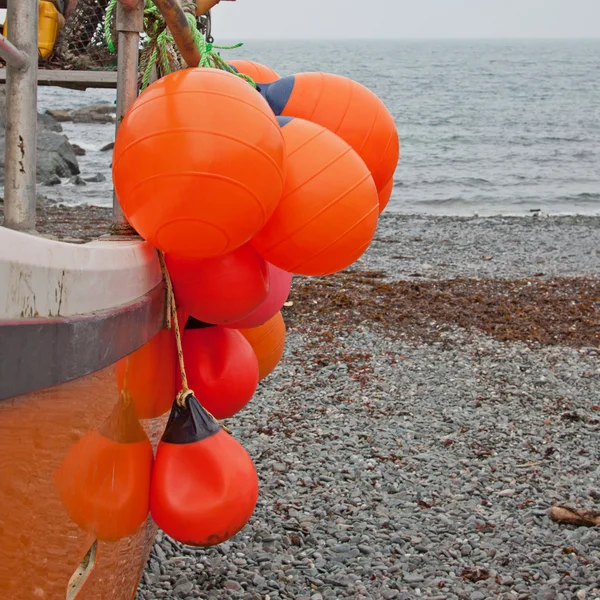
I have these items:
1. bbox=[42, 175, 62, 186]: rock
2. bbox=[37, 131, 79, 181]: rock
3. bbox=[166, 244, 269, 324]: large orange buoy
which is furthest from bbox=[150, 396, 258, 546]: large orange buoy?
bbox=[37, 131, 79, 181]: rock

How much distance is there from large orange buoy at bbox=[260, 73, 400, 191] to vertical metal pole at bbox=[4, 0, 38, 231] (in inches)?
36.4

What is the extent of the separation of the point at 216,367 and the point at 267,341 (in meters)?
0.67

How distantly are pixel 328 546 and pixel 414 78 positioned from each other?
229 feet

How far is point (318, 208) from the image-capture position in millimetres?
2102

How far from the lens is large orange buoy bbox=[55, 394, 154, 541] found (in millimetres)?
1756

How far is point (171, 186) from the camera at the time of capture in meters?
1.86

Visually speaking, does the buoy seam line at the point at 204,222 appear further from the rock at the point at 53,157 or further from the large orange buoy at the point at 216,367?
the rock at the point at 53,157

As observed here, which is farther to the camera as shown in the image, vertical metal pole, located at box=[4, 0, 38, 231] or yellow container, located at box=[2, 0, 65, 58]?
yellow container, located at box=[2, 0, 65, 58]

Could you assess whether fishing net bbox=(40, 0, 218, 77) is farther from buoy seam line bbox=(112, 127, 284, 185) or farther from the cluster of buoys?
buoy seam line bbox=(112, 127, 284, 185)

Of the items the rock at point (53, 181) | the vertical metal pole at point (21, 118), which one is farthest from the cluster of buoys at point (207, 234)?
the rock at point (53, 181)

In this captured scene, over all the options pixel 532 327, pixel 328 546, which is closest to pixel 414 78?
pixel 532 327

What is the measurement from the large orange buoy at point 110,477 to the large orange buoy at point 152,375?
0.19ft

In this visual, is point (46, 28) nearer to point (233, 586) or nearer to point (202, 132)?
point (202, 132)

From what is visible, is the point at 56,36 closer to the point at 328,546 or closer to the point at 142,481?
the point at 142,481
